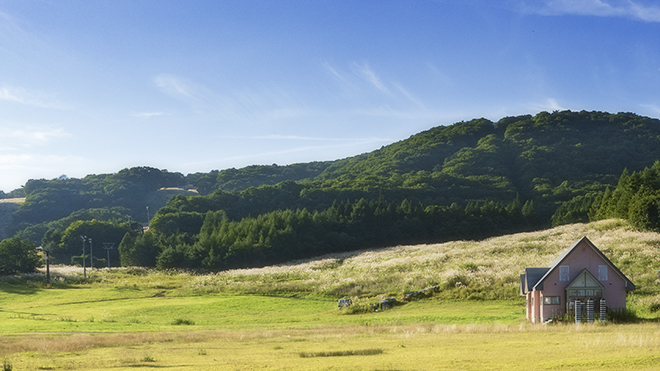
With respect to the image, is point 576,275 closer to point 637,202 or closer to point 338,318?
point 338,318

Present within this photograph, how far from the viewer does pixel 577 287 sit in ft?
125

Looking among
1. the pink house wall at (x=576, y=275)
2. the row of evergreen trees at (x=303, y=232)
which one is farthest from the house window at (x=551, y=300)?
the row of evergreen trees at (x=303, y=232)

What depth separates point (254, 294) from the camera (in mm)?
70812

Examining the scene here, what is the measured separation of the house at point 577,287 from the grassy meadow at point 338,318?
209cm

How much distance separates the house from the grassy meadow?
82.1 inches

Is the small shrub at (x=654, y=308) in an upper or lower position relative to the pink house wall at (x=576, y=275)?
lower

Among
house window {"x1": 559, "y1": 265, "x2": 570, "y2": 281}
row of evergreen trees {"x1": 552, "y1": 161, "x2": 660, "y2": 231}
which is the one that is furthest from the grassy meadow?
house window {"x1": 559, "y1": 265, "x2": 570, "y2": 281}

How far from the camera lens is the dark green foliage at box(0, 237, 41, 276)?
3403 inches

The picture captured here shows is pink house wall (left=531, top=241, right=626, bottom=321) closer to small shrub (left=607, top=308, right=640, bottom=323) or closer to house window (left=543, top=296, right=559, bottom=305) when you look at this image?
house window (left=543, top=296, right=559, bottom=305)

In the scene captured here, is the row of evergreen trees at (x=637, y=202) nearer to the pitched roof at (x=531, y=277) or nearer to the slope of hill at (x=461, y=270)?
the slope of hill at (x=461, y=270)

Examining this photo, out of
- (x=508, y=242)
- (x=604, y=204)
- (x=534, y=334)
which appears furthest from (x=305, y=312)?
(x=604, y=204)

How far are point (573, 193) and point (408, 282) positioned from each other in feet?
446

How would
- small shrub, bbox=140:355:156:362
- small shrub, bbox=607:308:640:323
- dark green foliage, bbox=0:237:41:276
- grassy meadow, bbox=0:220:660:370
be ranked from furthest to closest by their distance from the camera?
dark green foliage, bbox=0:237:41:276 → small shrub, bbox=607:308:640:323 → small shrub, bbox=140:355:156:362 → grassy meadow, bbox=0:220:660:370

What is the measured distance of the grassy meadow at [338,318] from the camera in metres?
22.0
